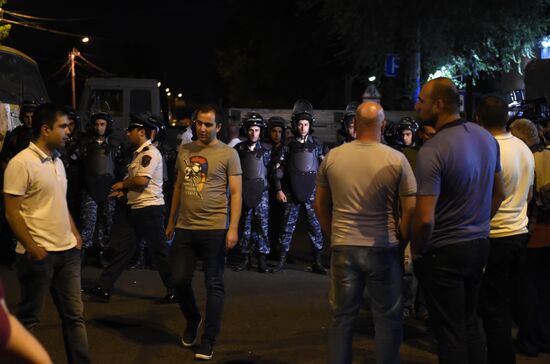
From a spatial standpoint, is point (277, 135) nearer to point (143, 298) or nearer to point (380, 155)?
point (143, 298)

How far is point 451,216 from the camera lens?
5027mm

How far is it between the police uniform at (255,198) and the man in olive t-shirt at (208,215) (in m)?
3.84

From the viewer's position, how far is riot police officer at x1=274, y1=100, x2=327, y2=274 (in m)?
10.6

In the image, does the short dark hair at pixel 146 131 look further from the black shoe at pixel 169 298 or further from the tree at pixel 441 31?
the tree at pixel 441 31

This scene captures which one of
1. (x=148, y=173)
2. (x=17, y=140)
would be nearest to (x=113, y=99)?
(x=17, y=140)

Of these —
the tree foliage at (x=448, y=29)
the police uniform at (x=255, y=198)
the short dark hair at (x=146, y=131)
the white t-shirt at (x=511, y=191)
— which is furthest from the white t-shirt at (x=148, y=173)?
the tree foliage at (x=448, y=29)

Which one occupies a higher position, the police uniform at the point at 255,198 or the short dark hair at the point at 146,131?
the short dark hair at the point at 146,131

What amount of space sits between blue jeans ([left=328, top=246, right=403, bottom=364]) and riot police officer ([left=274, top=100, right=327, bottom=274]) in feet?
17.2

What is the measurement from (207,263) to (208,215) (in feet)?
1.31

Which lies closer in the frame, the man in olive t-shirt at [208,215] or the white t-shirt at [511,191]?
the white t-shirt at [511,191]

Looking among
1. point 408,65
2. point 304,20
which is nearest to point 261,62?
Answer: point 304,20

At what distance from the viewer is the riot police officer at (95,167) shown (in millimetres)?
10539

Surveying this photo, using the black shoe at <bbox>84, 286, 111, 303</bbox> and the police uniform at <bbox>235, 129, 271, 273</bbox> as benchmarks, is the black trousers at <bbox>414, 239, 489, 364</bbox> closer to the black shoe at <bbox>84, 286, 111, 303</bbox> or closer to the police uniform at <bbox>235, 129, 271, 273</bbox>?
the black shoe at <bbox>84, 286, 111, 303</bbox>

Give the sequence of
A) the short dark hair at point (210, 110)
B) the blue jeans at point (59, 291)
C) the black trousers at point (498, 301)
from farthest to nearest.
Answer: the short dark hair at point (210, 110) → the black trousers at point (498, 301) → the blue jeans at point (59, 291)
